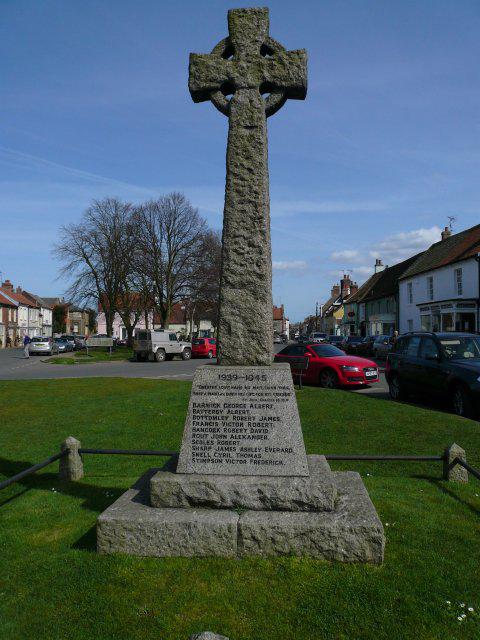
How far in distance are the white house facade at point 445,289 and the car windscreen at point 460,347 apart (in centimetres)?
2205

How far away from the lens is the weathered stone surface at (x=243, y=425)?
411 cm

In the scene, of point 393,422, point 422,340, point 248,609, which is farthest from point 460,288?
point 248,609

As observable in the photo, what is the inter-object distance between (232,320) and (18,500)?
3148 millimetres

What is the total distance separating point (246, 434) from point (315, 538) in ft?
3.06

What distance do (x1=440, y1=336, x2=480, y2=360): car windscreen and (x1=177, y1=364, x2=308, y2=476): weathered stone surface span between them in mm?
8407

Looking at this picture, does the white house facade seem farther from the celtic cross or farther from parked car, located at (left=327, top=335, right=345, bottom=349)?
the celtic cross

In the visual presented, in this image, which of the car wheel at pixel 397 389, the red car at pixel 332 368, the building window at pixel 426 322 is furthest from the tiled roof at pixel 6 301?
the car wheel at pixel 397 389

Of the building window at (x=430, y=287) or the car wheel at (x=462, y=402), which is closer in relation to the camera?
the car wheel at (x=462, y=402)

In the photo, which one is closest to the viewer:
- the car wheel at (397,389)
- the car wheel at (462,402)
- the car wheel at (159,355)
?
the car wheel at (462,402)

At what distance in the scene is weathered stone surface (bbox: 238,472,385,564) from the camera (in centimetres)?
366

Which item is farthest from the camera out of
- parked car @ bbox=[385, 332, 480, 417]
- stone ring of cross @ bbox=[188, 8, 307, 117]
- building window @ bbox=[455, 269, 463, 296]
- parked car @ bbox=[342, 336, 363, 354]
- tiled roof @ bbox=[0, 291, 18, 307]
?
tiled roof @ bbox=[0, 291, 18, 307]

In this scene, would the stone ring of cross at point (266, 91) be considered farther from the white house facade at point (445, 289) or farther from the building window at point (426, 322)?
the building window at point (426, 322)

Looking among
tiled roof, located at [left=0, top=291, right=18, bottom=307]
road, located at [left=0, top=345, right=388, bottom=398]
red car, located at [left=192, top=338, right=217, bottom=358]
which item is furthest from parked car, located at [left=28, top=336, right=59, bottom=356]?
tiled roof, located at [left=0, top=291, right=18, bottom=307]

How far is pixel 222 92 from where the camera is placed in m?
4.71
